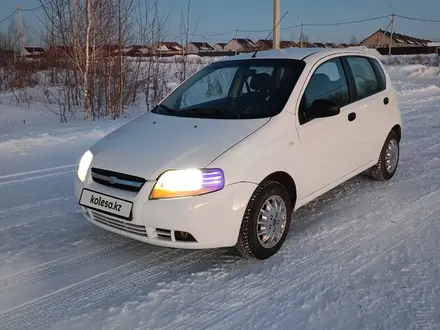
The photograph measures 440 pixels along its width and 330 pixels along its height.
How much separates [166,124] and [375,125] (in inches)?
100

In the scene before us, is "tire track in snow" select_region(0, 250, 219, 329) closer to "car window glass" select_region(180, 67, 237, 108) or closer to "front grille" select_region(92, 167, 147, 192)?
"front grille" select_region(92, 167, 147, 192)

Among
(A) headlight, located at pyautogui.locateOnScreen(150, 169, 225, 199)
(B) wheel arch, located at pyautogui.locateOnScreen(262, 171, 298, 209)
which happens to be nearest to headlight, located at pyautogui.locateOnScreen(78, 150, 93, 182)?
(A) headlight, located at pyautogui.locateOnScreen(150, 169, 225, 199)

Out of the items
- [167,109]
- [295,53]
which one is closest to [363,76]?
[295,53]

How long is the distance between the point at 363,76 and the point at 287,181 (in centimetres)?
204

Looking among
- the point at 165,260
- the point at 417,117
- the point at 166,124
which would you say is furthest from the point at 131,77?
the point at 165,260

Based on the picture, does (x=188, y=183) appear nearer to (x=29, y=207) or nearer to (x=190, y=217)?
(x=190, y=217)

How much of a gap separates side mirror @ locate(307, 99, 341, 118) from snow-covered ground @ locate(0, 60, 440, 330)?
108 centimetres

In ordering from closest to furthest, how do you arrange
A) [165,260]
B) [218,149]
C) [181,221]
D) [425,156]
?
[181,221], [218,149], [165,260], [425,156]

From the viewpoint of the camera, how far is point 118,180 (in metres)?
3.11

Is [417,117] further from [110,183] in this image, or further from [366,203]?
[110,183]

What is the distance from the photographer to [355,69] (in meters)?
4.64

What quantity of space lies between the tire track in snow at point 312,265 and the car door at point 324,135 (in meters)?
0.58

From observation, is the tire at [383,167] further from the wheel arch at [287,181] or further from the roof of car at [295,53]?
the wheel arch at [287,181]

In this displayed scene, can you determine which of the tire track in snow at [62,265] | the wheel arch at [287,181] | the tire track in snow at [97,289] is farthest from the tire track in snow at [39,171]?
the wheel arch at [287,181]
